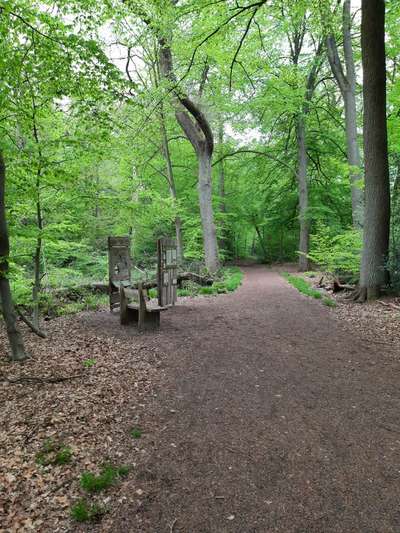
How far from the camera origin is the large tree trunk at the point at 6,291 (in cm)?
458

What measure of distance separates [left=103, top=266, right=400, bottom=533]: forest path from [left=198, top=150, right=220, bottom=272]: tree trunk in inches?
364

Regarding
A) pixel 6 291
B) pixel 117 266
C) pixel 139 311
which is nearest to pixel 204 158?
pixel 117 266

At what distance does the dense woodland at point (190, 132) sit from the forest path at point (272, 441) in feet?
10.2

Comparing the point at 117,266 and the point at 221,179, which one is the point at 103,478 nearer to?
the point at 117,266

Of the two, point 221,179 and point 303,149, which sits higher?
point 303,149

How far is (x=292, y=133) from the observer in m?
20.0

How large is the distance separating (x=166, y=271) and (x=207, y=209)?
702cm

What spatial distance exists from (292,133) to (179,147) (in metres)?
6.91

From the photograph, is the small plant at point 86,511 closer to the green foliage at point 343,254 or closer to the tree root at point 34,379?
the tree root at point 34,379

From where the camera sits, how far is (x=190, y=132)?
46.9ft

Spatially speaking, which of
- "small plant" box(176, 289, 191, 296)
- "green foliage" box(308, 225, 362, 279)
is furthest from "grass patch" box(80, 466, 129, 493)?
"green foliage" box(308, 225, 362, 279)

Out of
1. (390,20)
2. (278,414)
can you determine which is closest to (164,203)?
(390,20)

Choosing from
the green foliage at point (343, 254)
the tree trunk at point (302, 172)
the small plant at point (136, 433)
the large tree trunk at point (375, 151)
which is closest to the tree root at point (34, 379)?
the small plant at point (136, 433)

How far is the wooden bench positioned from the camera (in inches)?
265
